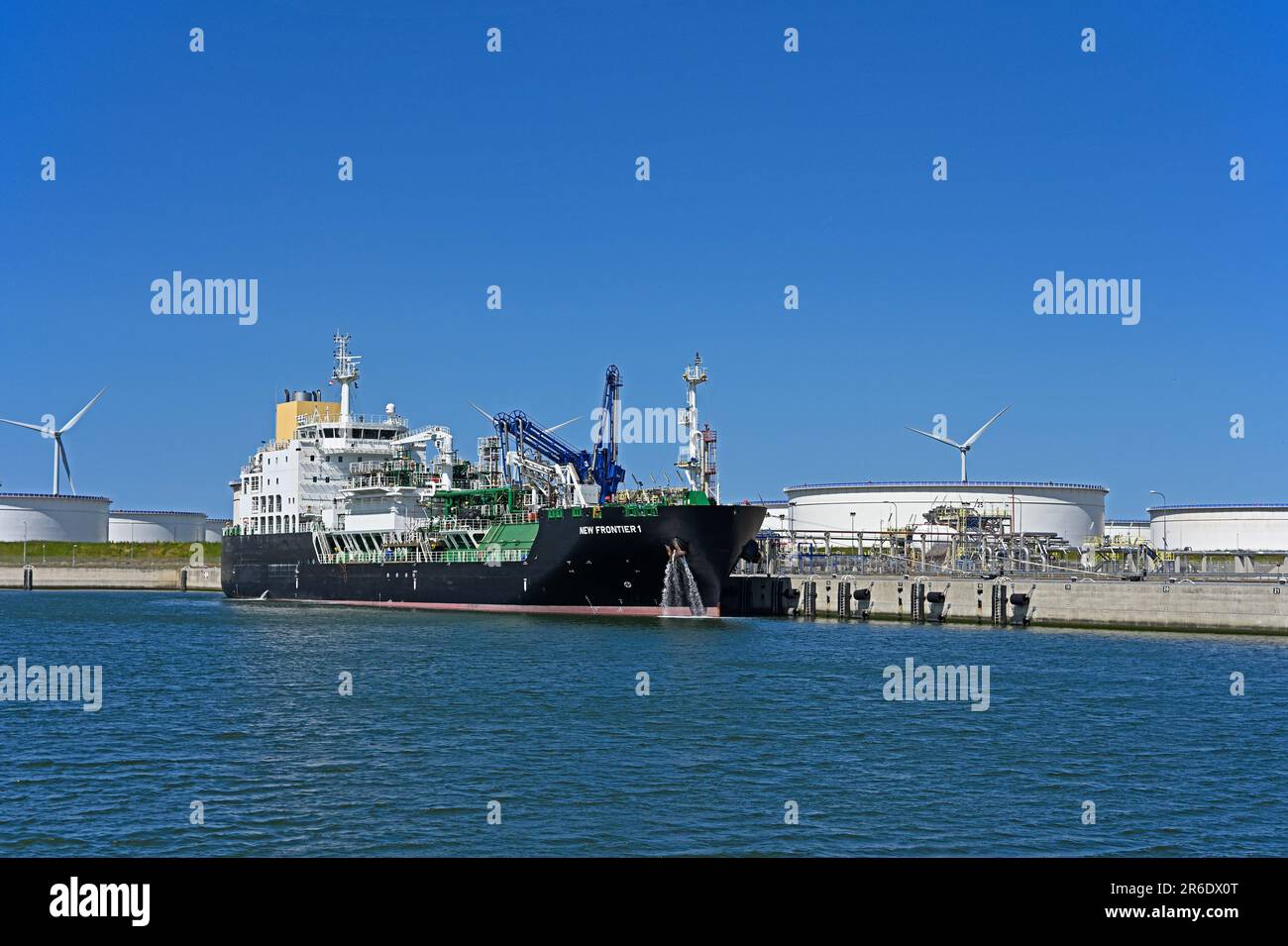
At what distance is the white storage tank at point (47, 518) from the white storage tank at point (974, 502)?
93799 mm

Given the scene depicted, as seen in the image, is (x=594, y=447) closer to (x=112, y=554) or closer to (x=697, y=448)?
(x=697, y=448)

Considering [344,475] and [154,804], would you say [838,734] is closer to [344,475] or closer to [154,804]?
[154,804]

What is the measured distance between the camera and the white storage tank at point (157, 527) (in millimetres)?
175875

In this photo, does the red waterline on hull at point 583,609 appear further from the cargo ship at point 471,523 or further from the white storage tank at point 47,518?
the white storage tank at point 47,518

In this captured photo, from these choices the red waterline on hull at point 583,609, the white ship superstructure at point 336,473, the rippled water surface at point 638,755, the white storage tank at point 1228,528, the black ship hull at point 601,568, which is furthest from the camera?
the white storage tank at point 1228,528

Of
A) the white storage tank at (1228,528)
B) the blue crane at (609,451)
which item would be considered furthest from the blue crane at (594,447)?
the white storage tank at (1228,528)

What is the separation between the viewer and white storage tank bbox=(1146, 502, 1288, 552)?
420ft

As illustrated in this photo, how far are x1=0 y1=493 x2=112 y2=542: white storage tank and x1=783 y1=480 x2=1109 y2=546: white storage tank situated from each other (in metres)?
93.8

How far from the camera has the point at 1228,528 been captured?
5128 inches

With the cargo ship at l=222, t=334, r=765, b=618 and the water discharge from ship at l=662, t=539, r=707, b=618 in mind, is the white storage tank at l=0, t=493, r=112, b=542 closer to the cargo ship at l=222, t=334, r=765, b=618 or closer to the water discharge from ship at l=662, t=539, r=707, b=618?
the cargo ship at l=222, t=334, r=765, b=618

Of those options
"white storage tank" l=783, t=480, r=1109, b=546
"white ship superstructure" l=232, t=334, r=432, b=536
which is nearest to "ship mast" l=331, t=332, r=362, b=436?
"white ship superstructure" l=232, t=334, r=432, b=536

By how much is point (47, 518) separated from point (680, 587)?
120m
